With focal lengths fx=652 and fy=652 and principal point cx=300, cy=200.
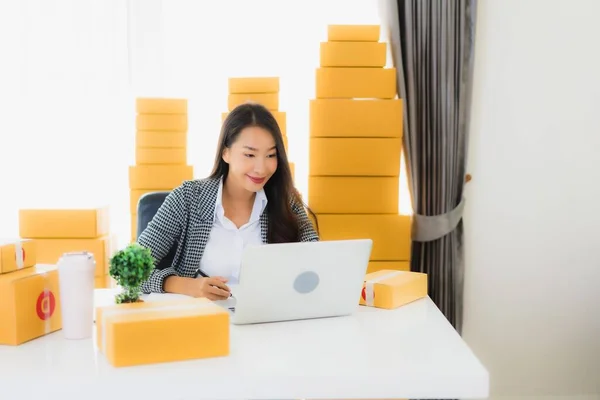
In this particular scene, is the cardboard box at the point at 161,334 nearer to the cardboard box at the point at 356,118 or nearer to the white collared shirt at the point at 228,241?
the white collared shirt at the point at 228,241

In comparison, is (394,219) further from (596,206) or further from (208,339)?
(208,339)

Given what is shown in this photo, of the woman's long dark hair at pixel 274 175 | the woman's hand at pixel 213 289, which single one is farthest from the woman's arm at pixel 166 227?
the woman's hand at pixel 213 289

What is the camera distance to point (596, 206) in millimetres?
2855

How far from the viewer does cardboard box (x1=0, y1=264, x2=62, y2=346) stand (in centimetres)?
137

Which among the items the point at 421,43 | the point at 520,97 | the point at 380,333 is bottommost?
the point at 380,333

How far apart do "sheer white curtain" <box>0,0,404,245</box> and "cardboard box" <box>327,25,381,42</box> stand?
310 millimetres

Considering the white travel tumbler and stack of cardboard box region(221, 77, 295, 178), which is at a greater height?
stack of cardboard box region(221, 77, 295, 178)

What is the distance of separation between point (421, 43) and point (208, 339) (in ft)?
6.11

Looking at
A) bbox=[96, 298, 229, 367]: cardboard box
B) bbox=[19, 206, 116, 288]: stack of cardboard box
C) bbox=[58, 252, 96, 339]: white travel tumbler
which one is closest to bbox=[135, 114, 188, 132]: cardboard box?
bbox=[19, 206, 116, 288]: stack of cardboard box

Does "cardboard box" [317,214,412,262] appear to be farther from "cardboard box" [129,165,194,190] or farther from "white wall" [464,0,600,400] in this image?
"cardboard box" [129,165,194,190]

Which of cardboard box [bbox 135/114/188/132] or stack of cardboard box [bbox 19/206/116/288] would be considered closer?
stack of cardboard box [bbox 19/206/116/288]

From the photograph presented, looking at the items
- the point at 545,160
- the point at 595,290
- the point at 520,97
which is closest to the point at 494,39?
the point at 520,97

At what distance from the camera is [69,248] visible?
246 centimetres

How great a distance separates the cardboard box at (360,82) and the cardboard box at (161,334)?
138cm
